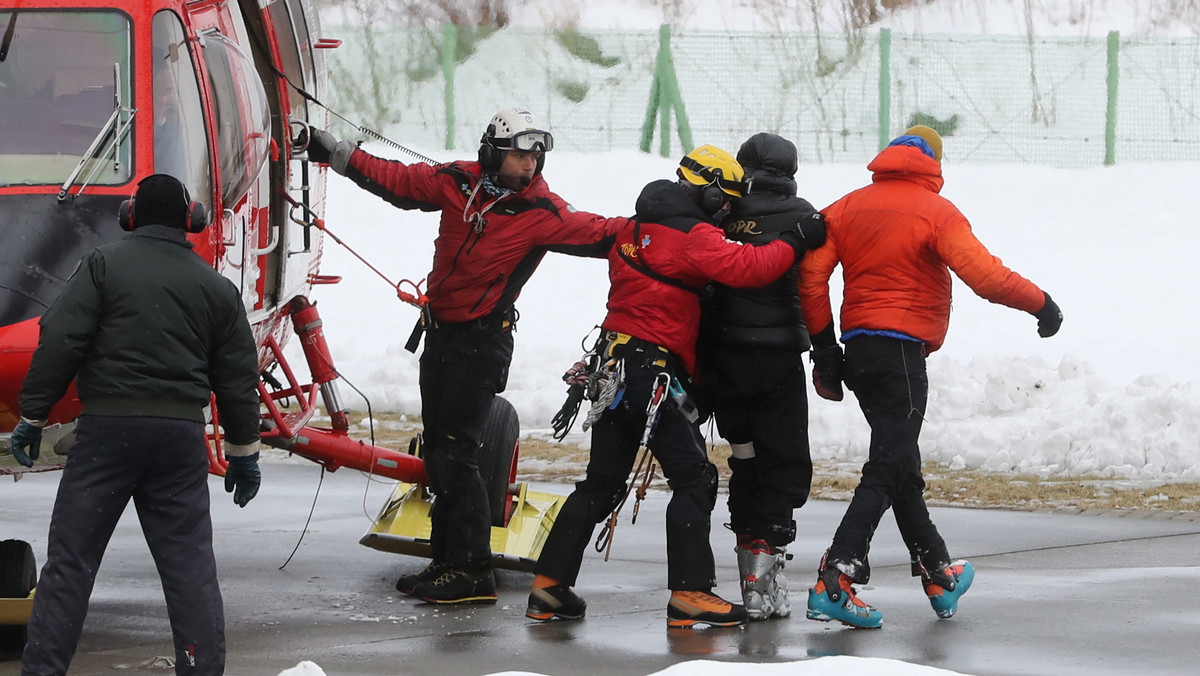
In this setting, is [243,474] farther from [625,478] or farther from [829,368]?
[829,368]

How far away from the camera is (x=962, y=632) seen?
21.8ft

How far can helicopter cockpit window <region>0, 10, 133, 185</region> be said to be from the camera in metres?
6.47

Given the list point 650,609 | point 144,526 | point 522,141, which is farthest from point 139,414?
point 650,609

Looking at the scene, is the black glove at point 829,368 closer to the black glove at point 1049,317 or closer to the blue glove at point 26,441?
the black glove at point 1049,317

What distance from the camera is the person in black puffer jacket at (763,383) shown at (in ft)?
22.9

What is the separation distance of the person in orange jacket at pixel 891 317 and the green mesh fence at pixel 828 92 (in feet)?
58.5

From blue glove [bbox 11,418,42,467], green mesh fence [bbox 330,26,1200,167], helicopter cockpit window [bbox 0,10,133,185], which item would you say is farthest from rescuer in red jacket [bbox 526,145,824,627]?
green mesh fence [bbox 330,26,1200,167]

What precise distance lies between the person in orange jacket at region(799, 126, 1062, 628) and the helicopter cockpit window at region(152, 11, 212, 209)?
2.44 meters

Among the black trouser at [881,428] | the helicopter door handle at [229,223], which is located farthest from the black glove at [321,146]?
the black trouser at [881,428]

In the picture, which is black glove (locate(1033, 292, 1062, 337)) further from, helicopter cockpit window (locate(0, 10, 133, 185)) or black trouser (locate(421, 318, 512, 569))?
helicopter cockpit window (locate(0, 10, 133, 185))

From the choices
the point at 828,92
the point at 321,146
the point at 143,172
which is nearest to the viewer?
the point at 143,172

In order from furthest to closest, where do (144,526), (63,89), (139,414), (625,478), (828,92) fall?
(828,92) → (625,478) → (63,89) → (144,526) → (139,414)

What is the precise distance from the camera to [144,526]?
5.41 m

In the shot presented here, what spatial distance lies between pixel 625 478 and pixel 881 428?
1065 mm
